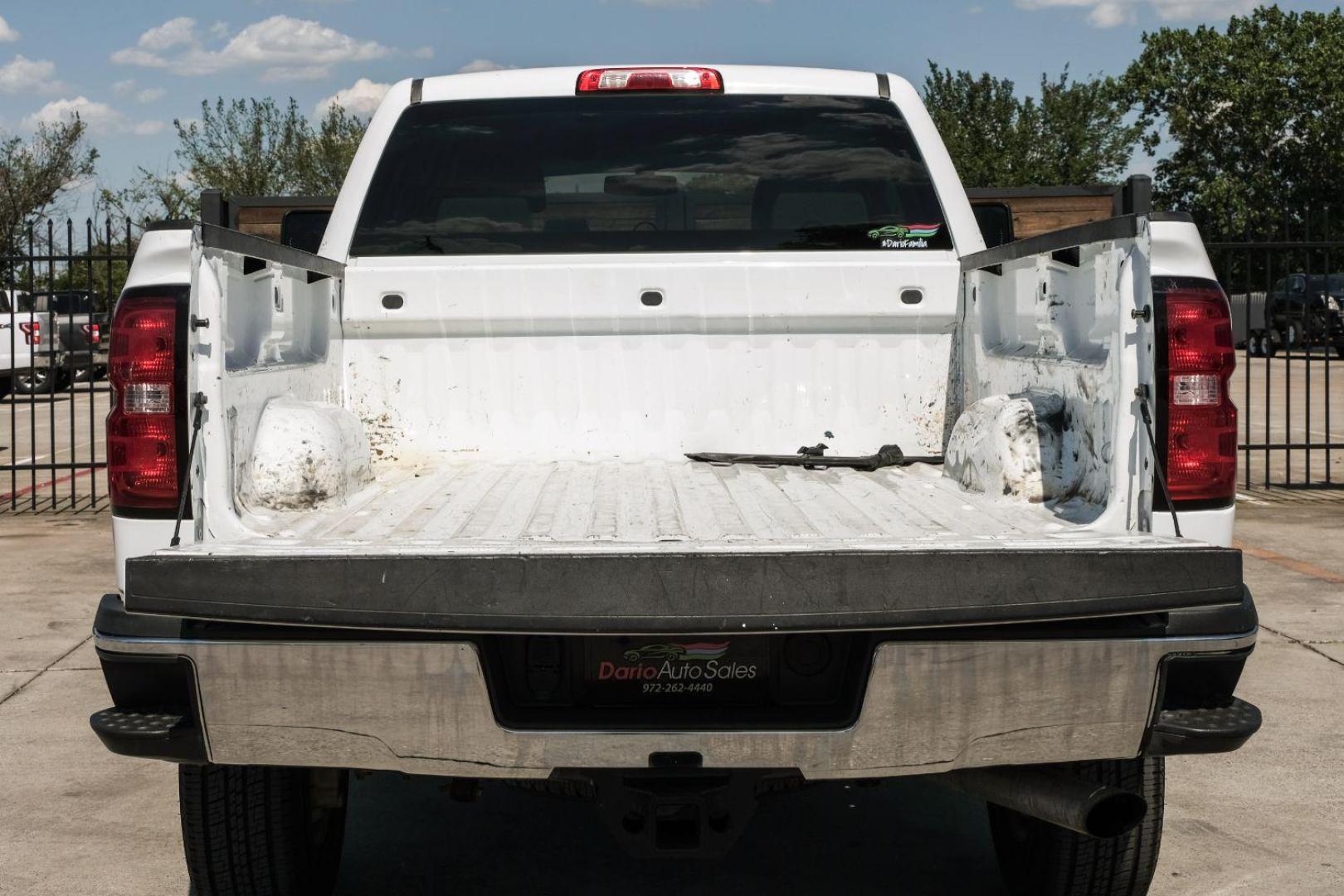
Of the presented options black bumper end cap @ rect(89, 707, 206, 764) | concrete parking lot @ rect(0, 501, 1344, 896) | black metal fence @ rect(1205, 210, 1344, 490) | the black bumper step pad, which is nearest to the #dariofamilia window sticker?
concrete parking lot @ rect(0, 501, 1344, 896)

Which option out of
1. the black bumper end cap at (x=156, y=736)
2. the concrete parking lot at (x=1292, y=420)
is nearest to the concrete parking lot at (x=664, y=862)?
the black bumper end cap at (x=156, y=736)

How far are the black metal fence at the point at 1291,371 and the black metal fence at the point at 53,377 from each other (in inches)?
308

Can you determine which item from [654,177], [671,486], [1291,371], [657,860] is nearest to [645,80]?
[654,177]

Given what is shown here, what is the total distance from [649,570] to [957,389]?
6.11 feet

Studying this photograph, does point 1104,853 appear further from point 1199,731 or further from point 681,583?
point 681,583

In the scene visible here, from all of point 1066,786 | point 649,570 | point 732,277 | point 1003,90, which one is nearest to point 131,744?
point 649,570

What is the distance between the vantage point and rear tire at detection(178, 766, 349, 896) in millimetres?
3373

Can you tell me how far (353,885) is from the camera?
13.4 ft

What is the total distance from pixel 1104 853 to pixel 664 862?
1281 millimetres

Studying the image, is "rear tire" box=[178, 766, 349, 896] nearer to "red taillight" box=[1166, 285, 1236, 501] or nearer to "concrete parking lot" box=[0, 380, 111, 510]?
"red taillight" box=[1166, 285, 1236, 501]

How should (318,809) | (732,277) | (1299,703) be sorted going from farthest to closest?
(1299,703) → (732,277) → (318,809)

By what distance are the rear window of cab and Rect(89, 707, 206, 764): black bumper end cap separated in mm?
1895

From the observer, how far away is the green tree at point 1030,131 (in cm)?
4997

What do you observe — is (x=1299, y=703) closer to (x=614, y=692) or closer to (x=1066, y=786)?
(x=1066, y=786)
